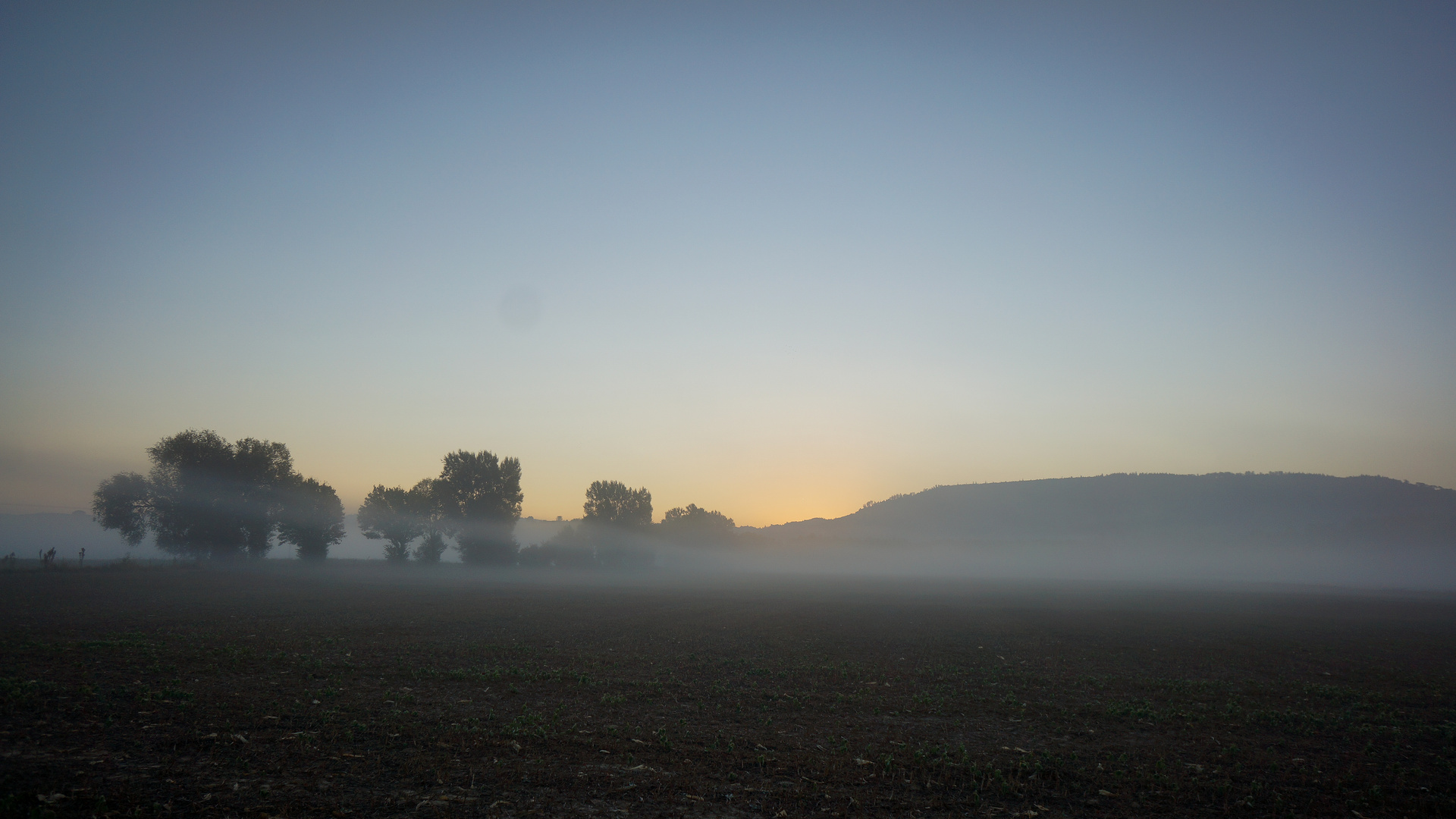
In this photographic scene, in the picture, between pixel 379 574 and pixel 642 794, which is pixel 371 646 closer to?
pixel 642 794

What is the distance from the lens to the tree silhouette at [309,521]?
9188 centimetres

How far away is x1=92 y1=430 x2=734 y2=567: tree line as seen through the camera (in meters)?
80.0

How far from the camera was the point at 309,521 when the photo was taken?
94312mm

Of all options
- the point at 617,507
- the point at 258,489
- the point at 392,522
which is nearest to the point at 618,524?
the point at 617,507

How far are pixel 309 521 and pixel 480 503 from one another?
25.0m

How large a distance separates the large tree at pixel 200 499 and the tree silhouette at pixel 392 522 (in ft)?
63.6

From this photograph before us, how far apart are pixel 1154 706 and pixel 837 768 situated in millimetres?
12331

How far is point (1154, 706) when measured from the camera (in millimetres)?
18375

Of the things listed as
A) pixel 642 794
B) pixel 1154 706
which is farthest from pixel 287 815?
pixel 1154 706

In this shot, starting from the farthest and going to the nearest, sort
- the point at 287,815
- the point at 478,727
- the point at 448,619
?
the point at 448,619 < the point at 478,727 < the point at 287,815

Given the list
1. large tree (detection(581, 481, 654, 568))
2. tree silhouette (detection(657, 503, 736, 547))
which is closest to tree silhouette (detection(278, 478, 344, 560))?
large tree (detection(581, 481, 654, 568))

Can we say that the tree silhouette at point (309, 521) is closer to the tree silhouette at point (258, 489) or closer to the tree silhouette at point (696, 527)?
the tree silhouette at point (258, 489)

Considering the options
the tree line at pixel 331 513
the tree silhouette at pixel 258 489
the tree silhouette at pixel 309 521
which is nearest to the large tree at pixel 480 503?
the tree line at pixel 331 513

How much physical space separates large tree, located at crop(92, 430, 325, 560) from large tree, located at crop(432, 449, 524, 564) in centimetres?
2533
